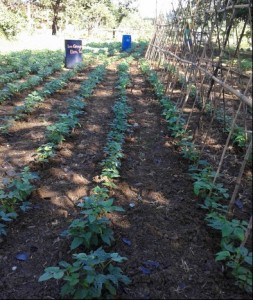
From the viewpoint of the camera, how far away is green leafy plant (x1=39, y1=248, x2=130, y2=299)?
2281mm

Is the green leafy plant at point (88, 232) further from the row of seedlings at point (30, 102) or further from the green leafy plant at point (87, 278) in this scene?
the row of seedlings at point (30, 102)

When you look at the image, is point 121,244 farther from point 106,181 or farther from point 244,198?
point 244,198

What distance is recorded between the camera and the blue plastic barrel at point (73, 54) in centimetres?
1280

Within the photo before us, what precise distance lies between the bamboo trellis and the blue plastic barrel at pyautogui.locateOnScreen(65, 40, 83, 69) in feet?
10.8

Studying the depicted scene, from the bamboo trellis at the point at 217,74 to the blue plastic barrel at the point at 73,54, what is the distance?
3295mm

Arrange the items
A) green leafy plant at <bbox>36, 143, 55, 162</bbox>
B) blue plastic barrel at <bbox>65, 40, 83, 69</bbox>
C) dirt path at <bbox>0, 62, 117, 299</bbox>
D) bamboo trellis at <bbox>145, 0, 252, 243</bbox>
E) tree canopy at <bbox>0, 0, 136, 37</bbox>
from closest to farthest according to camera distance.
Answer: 1. dirt path at <bbox>0, 62, 117, 299</bbox>
2. bamboo trellis at <bbox>145, 0, 252, 243</bbox>
3. green leafy plant at <bbox>36, 143, 55, 162</bbox>
4. blue plastic barrel at <bbox>65, 40, 83, 69</bbox>
5. tree canopy at <bbox>0, 0, 136, 37</bbox>

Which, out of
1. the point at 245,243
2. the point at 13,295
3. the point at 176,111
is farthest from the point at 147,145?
the point at 13,295

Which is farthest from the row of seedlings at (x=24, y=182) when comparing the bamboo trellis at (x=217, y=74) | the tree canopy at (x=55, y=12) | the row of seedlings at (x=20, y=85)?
the tree canopy at (x=55, y=12)

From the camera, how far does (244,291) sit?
2.44 meters

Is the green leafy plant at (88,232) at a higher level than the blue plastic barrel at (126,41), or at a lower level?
lower

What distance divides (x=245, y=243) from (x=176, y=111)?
419 cm

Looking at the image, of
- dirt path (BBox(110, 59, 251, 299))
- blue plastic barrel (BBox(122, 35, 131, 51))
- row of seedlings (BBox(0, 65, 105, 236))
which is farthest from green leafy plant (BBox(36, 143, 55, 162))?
blue plastic barrel (BBox(122, 35, 131, 51))

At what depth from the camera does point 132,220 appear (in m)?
3.45

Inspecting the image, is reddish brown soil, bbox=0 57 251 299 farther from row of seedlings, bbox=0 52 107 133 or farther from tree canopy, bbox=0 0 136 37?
tree canopy, bbox=0 0 136 37
